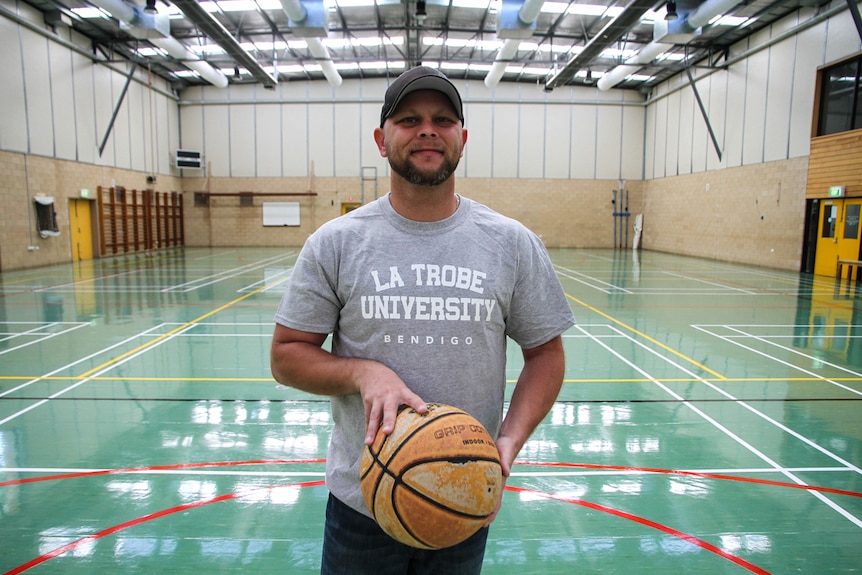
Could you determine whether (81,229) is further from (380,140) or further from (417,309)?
(417,309)

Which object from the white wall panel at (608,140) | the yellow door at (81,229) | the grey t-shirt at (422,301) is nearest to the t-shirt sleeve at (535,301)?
the grey t-shirt at (422,301)

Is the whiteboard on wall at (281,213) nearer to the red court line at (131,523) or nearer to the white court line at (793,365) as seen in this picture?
the white court line at (793,365)

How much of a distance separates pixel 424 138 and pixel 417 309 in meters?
0.47

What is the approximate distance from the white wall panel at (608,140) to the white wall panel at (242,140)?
17.4m

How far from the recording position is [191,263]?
21.0m

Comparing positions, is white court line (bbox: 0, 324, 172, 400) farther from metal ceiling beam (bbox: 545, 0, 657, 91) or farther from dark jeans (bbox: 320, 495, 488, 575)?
metal ceiling beam (bbox: 545, 0, 657, 91)

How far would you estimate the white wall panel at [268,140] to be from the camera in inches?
1160

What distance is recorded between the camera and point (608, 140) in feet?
98.3

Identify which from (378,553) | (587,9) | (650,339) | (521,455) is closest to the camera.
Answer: (378,553)

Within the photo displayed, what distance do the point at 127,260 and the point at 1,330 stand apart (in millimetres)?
13382

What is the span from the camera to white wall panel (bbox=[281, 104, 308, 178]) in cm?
2941

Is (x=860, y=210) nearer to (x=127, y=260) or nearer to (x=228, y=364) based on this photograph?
(x=228, y=364)

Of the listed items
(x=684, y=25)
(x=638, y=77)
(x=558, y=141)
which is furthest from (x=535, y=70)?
(x=684, y=25)

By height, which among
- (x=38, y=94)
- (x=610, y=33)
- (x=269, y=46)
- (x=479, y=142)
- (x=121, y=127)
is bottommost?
(x=121, y=127)
